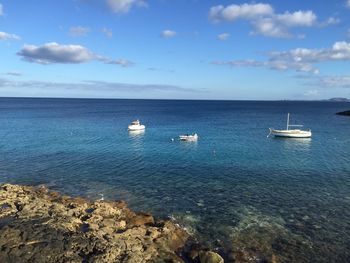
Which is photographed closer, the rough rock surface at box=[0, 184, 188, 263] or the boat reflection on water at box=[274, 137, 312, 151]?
the rough rock surface at box=[0, 184, 188, 263]

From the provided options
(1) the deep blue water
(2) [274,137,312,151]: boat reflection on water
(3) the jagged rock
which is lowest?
(2) [274,137,312,151]: boat reflection on water

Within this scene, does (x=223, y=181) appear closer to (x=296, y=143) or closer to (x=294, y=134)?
(x=296, y=143)

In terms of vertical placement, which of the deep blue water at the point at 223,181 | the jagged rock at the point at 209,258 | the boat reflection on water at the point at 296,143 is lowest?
the boat reflection on water at the point at 296,143

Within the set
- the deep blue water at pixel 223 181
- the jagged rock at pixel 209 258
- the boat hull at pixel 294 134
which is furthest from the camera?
the boat hull at pixel 294 134

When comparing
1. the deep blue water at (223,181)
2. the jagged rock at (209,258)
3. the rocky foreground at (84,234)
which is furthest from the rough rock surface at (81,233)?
the deep blue water at (223,181)

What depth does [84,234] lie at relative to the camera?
25.2 meters

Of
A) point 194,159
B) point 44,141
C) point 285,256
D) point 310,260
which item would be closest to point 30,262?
point 285,256

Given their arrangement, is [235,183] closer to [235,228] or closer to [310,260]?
[235,228]

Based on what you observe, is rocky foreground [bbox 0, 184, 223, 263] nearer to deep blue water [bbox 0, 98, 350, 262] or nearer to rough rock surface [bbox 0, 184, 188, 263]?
rough rock surface [bbox 0, 184, 188, 263]

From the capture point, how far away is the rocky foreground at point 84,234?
22.3 m

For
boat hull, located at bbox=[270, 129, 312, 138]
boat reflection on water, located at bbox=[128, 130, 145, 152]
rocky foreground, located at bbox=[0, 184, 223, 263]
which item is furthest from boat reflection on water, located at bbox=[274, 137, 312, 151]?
rocky foreground, located at bbox=[0, 184, 223, 263]

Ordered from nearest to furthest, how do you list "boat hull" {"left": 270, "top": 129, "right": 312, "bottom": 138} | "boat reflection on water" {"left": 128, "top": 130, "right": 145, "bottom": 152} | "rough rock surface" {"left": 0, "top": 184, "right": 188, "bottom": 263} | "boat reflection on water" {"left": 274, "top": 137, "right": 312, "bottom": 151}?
"rough rock surface" {"left": 0, "top": 184, "right": 188, "bottom": 263} < "boat reflection on water" {"left": 128, "top": 130, "right": 145, "bottom": 152} < "boat reflection on water" {"left": 274, "top": 137, "right": 312, "bottom": 151} < "boat hull" {"left": 270, "top": 129, "right": 312, "bottom": 138}

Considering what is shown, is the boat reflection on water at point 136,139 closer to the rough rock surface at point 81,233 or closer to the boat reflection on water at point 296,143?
the boat reflection on water at point 296,143

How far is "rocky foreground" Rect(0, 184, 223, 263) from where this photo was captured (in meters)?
22.3
